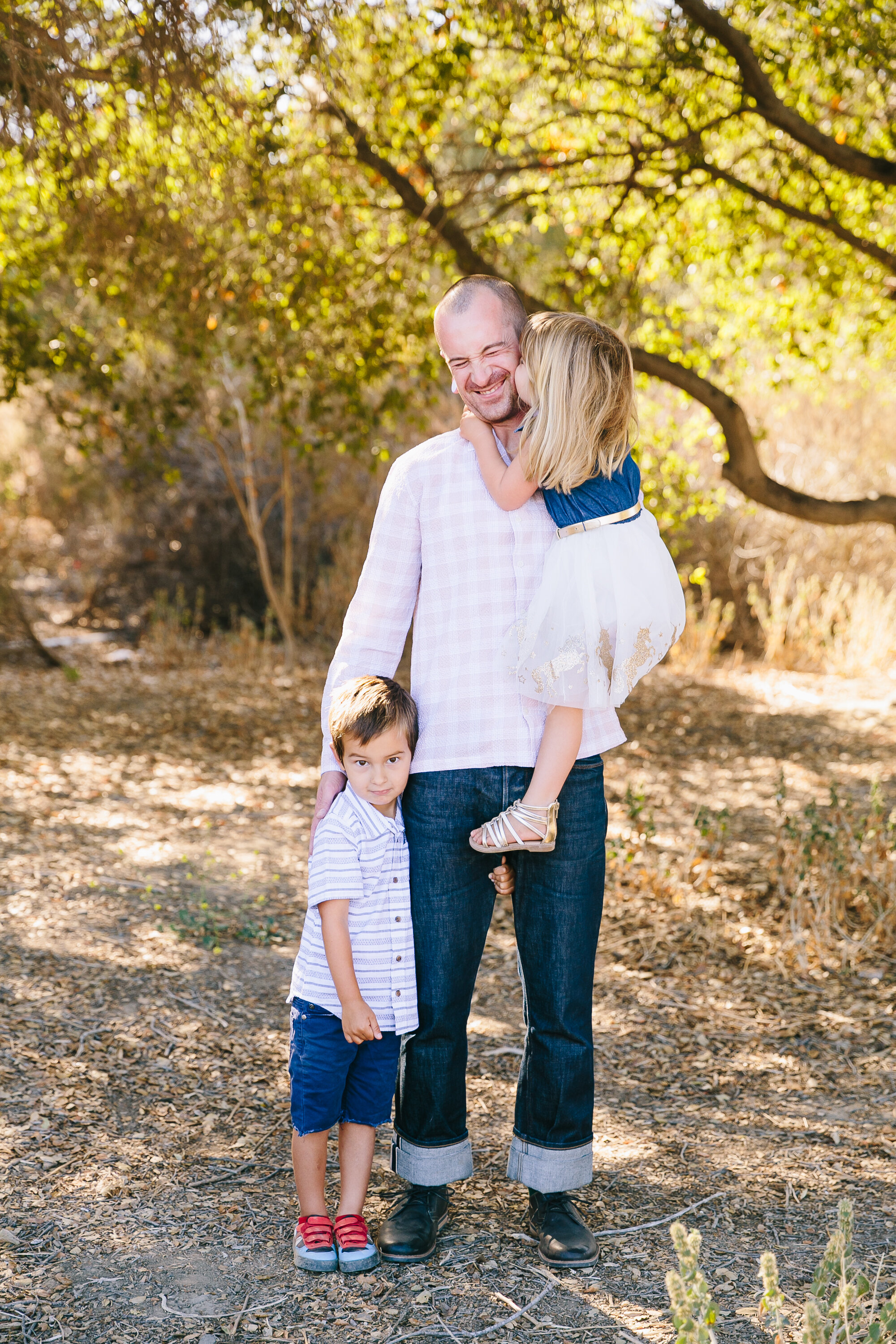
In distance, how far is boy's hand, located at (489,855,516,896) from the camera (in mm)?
2076

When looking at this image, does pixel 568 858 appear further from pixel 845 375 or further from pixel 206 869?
pixel 845 375

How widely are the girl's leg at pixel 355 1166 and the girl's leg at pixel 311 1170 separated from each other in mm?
38

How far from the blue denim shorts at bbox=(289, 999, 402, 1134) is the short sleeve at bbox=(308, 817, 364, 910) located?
0.72 ft

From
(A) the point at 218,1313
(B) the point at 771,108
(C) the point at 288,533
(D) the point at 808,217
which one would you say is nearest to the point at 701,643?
(C) the point at 288,533

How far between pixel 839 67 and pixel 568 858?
14.4 feet

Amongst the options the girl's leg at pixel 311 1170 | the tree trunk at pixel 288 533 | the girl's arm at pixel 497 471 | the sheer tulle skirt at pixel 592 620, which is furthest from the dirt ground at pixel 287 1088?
the tree trunk at pixel 288 533

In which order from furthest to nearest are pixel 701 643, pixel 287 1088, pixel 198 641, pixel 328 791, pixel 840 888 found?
pixel 198 641, pixel 701 643, pixel 840 888, pixel 287 1088, pixel 328 791

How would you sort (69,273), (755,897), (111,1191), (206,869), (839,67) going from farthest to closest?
(69,273) < (839,67) < (206,869) < (755,897) < (111,1191)

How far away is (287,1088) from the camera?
2854 millimetres

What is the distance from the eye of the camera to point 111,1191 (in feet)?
7.70

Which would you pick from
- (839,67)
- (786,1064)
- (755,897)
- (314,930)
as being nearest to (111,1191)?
(314,930)

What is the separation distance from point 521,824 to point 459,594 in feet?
1.39

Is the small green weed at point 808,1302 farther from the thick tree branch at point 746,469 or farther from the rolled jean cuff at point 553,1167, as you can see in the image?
the thick tree branch at point 746,469

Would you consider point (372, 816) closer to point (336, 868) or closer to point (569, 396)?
point (336, 868)
